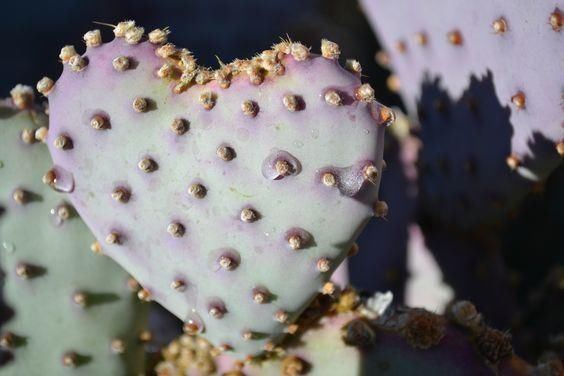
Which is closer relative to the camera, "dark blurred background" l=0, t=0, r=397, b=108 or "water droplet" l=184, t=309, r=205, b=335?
"water droplet" l=184, t=309, r=205, b=335

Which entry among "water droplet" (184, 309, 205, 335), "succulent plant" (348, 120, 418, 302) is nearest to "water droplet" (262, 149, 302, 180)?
"water droplet" (184, 309, 205, 335)

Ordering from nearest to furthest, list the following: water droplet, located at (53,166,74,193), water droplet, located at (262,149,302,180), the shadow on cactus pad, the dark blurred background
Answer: water droplet, located at (262,149,302,180)
water droplet, located at (53,166,74,193)
the shadow on cactus pad
the dark blurred background

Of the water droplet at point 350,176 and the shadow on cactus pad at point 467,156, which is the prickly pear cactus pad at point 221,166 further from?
the shadow on cactus pad at point 467,156

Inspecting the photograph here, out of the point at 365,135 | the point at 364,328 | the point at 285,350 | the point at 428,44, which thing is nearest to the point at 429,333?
the point at 364,328

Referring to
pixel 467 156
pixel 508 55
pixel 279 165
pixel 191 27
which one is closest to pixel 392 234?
pixel 467 156

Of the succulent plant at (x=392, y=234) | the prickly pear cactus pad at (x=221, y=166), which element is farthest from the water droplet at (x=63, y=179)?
the succulent plant at (x=392, y=234)

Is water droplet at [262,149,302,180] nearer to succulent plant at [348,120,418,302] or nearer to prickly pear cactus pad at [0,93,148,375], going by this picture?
prickly pear cactus pad at [0,93,148,375]

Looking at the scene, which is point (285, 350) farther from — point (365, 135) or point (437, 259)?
point (437, 259)
